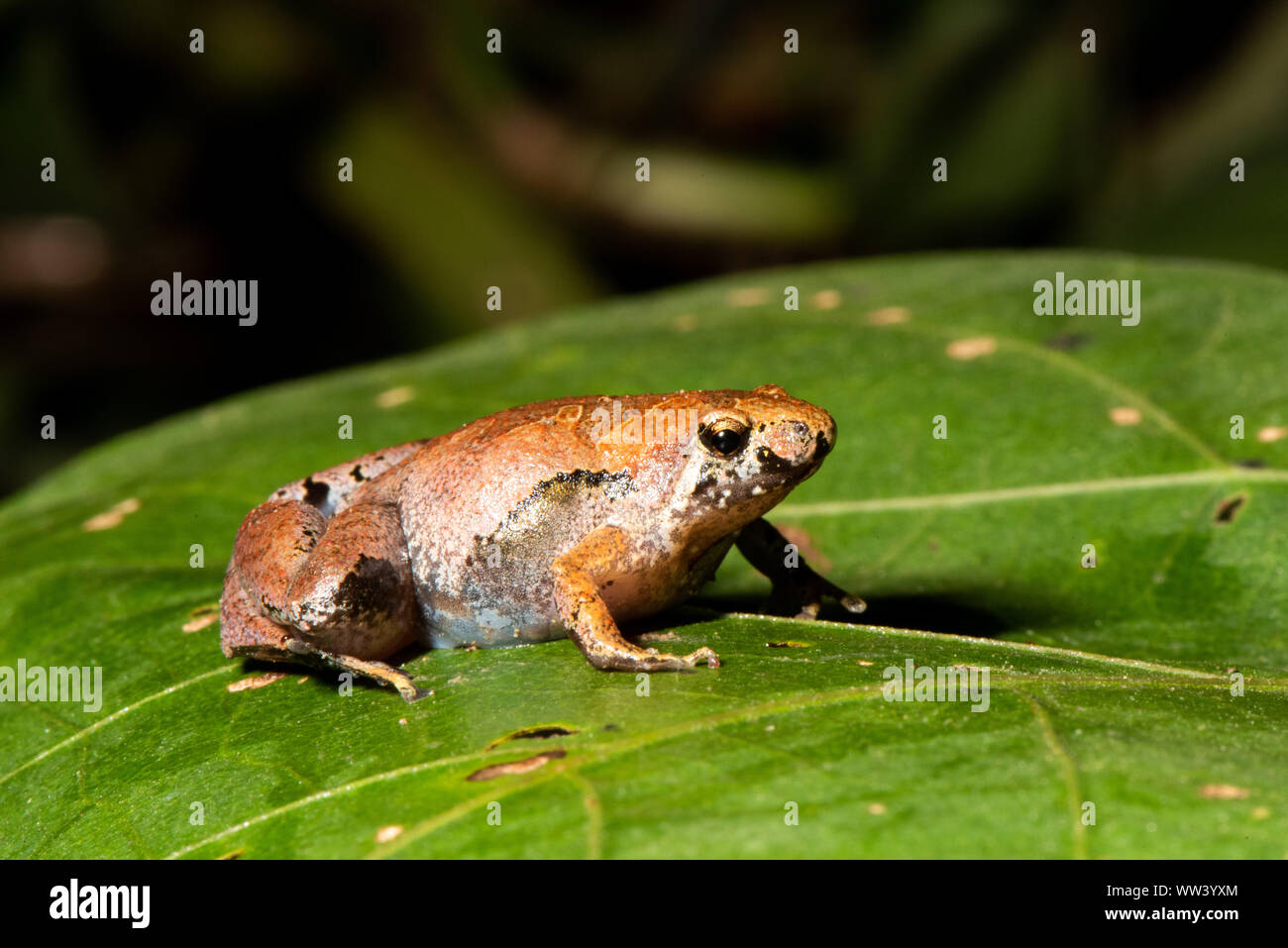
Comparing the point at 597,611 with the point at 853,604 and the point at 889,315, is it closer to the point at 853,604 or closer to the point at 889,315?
the point at 853,604

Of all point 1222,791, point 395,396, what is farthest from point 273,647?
point 1222,791

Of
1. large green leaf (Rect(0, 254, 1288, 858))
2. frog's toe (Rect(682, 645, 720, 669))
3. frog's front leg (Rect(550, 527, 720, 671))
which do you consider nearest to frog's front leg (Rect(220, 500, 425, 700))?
large green leaf (Rect(0, 254, 1288, 858))

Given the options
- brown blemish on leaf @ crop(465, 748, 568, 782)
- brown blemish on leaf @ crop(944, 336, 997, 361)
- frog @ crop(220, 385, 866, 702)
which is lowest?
brown blemish on leaf @ crop(465, 748, 568, 782)

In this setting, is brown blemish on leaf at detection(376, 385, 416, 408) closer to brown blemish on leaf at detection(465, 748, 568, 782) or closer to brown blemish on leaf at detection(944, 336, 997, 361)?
brown blemish on leaf at detection(944, 336, 997, 361)

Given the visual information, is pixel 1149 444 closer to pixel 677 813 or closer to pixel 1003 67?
pixel 677 813

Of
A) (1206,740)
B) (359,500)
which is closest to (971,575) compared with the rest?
(1206,740)

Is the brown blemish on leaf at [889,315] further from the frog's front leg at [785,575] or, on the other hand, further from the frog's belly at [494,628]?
the frog's belly at [494,628]

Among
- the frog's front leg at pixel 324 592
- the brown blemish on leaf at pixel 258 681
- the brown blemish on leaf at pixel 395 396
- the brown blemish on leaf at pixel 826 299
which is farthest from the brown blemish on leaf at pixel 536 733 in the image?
the brown blemish on leaf at pixel 826 299
